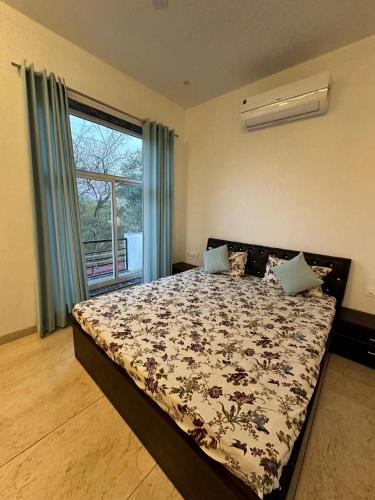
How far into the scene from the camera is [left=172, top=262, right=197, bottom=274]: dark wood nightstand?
142 inches

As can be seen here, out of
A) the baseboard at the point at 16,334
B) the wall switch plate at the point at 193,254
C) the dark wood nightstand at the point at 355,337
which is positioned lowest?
the baseboard at the point at 16,334

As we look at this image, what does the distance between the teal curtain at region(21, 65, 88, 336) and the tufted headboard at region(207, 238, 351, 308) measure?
2.10 m

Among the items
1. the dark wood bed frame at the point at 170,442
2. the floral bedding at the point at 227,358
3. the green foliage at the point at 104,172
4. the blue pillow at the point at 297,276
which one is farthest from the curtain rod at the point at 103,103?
the blue pillow at the point at 297,276

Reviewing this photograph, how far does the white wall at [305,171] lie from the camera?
87.3 inches

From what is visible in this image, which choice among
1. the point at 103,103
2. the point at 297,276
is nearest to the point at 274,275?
the point at 297,276

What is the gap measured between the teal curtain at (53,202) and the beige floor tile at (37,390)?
0.30 metres

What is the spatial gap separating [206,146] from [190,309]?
265 centimetres

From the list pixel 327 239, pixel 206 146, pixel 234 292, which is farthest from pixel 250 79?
pixel 234 292

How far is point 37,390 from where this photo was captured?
1714mm

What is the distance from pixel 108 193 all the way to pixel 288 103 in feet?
7.96

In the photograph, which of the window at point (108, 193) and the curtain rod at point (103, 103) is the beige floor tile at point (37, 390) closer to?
the window at point (108, 193)

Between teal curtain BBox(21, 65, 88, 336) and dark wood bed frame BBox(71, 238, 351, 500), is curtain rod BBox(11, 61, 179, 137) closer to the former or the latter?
teal curtain BBox(21, 65, 88, 336)

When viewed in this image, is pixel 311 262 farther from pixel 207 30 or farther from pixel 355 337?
pixel 207 30

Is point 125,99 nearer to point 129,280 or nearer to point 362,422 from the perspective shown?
point 129,280
